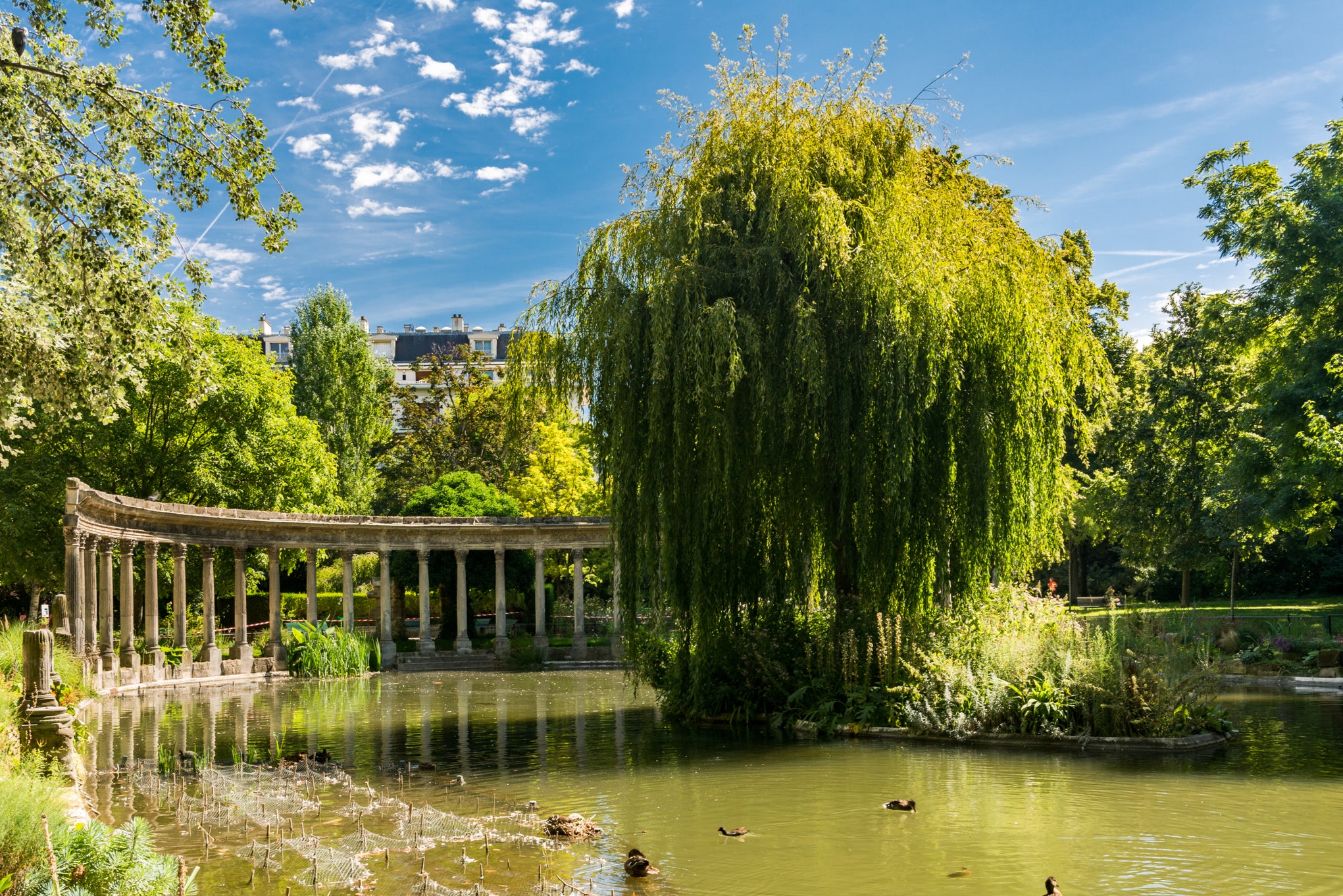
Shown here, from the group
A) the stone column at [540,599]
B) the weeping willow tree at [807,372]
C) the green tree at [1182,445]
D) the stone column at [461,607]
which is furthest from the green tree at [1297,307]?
the stone column at [461,607]

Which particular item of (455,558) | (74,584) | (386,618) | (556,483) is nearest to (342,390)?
(556,483)

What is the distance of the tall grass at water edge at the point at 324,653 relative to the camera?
36.4 meters

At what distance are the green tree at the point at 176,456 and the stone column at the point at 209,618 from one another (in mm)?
3563

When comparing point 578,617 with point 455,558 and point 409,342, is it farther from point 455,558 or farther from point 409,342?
point 409,342

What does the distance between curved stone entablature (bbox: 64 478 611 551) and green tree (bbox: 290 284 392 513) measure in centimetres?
1457

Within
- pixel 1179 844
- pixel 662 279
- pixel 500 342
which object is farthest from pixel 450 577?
pixel 500 342

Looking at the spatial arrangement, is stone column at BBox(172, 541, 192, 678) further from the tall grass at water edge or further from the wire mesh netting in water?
the wire mesh netting in water

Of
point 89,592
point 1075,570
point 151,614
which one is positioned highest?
point 89,592

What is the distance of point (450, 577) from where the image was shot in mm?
44438

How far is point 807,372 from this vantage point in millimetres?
16922

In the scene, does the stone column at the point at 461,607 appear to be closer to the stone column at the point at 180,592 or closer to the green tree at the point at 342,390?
the stone column at the point at 180,592

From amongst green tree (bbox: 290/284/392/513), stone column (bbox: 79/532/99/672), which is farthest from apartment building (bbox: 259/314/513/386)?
stone column (bbox: 79/532/99/672)

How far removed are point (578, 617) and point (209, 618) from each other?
13261 mm

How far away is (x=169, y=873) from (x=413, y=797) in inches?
234
